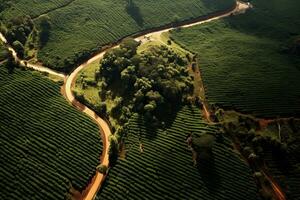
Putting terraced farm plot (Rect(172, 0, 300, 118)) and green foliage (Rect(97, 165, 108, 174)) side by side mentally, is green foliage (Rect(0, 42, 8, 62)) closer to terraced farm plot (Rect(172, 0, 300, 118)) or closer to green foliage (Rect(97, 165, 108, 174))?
green foliage (Rect(97, 165, 108, 174))

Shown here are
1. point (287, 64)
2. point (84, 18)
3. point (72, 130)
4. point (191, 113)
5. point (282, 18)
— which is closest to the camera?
point (72, 130)

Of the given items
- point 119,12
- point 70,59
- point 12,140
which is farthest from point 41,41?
point 12,140

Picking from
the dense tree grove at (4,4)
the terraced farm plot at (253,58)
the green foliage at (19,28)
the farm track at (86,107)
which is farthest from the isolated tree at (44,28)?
the terraced farm plot at (253,58)

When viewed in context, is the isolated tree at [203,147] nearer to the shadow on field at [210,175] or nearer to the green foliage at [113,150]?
the shadow on field at [210,175]

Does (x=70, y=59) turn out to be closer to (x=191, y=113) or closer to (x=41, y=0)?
(x=41, y=0)

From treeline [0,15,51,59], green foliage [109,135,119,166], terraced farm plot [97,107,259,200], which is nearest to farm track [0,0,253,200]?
green foliage [109,135,119,166]
